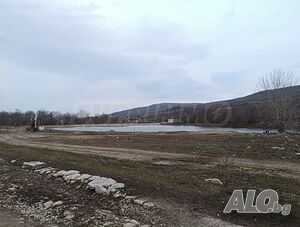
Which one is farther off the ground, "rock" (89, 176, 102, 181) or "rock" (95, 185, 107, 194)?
"rock" (89, 176, 102, 181)

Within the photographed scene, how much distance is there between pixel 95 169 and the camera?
1246 cm

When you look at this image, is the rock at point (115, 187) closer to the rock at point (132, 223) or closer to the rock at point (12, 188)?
the rock at point (132, 223)

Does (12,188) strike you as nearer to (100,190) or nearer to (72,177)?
(72,177)

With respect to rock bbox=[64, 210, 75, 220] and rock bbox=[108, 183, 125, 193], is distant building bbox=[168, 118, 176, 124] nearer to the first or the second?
rock bbox=[108, 183, 125, 193]

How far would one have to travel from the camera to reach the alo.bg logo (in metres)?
7.52

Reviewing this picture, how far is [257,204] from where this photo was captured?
788cm

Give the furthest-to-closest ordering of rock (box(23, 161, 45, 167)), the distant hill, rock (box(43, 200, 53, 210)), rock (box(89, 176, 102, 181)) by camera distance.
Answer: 1. the distant hill
2. rock (box(23, 161, 45, 167))
3. rock (box(89, 176, 102, 181))
4. rock (box(43, 200, 53, 210))

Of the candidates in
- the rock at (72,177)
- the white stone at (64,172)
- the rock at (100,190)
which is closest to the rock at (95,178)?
the rock at (72,177)

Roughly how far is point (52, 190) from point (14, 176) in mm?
3291

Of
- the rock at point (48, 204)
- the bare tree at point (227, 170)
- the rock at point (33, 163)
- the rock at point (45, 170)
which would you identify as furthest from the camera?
the rock at point (33, 163)

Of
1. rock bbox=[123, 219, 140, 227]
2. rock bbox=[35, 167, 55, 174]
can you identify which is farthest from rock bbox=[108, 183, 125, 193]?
rock bbox=[35, 167, 55, 174]

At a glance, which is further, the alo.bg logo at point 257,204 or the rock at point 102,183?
the rock at point 102,183

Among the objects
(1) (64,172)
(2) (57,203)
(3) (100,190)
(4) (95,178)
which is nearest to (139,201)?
(3) (100,190)

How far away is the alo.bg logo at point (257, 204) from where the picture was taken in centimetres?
752
